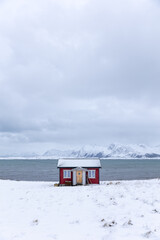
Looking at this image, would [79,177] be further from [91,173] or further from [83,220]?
[83,220]

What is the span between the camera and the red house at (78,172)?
34969 mm

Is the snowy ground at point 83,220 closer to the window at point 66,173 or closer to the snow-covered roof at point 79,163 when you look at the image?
the window at point 66,173

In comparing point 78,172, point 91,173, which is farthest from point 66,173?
point 91,173

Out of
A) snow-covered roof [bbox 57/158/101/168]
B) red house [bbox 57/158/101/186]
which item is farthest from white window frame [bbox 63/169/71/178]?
snow-covered roof [bbox 57/158/101/168]

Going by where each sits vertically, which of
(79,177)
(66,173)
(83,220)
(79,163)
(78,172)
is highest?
(79,163)

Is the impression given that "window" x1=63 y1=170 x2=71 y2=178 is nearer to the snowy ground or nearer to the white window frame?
the white window frame

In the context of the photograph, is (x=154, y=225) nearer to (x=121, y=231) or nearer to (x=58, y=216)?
(x=121, y=231)

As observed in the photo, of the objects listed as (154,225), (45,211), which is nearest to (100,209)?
(45,211)

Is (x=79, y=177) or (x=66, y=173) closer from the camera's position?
(x=79, y=177)

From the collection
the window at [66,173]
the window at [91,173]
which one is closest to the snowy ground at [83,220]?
the window at [66,173]

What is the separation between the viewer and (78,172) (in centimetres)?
3522

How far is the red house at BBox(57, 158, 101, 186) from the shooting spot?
35.0 m

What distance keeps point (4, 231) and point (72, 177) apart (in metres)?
25.3

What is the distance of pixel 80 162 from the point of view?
3744cm
